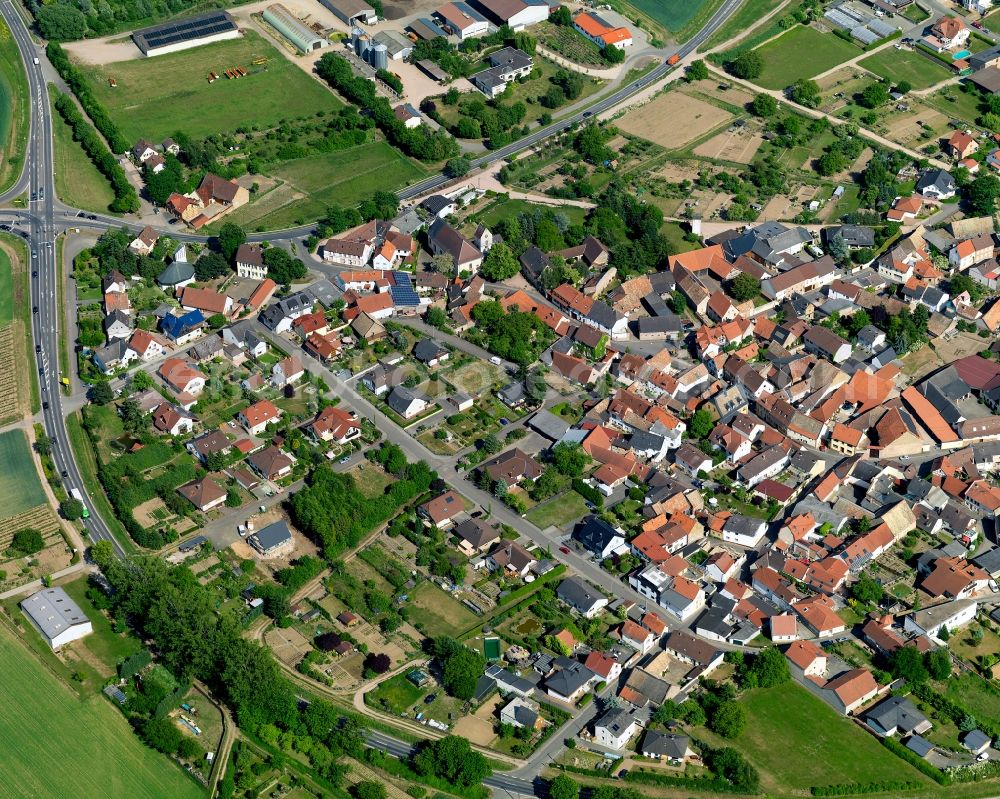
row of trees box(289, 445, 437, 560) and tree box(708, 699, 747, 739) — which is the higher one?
row of trees box(289, 445, 437, 560)

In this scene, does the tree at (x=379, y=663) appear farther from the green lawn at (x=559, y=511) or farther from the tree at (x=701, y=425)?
the tree at (x=701, y=425)

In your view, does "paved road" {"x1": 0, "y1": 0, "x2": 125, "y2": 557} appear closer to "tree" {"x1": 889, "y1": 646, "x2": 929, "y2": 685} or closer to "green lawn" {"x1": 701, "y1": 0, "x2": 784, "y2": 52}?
"tree" {"x1": 889, "y1": 646, "x2": 929, "y2": 685}

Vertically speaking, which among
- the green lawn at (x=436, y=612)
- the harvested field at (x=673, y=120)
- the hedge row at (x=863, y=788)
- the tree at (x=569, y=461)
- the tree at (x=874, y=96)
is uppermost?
the tree at (x=874, y=96)

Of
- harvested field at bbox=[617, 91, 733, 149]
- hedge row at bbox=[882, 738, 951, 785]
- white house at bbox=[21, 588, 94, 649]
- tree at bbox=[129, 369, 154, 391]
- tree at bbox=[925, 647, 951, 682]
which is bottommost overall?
hedge row at bbox=[882, 738, 951, 785]

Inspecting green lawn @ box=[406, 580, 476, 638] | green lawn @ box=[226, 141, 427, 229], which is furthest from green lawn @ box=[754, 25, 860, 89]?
green lawn @ box=[406, 580, 476, 638]

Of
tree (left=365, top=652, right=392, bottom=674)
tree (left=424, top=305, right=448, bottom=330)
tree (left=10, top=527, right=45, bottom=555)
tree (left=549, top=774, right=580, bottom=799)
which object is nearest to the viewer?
tree (left=549, top=774, right=580, bottom=799)

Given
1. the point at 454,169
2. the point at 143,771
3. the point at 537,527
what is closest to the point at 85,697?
the point at 143,771

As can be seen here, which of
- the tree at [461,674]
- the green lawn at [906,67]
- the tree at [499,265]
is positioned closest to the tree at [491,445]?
the tree at [461,674]
